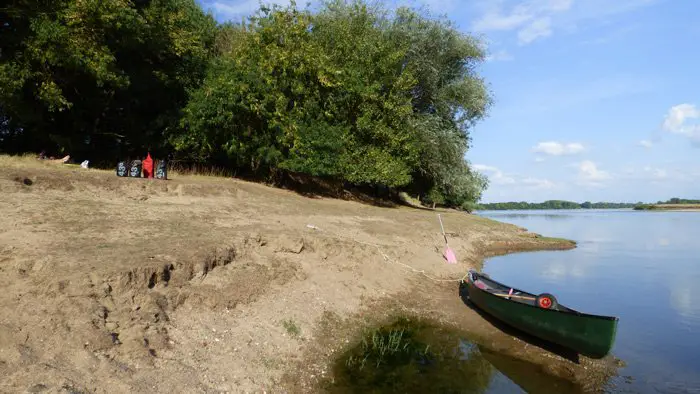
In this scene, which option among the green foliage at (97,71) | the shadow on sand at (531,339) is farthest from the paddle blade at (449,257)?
the green foliage at (97,71)

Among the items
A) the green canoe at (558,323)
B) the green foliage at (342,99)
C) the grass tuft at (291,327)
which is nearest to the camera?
the green canoe at (558,323)

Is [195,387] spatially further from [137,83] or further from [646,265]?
[646,265]

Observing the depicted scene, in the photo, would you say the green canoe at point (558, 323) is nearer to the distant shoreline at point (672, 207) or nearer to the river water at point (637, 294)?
the river water at point (637, 294)

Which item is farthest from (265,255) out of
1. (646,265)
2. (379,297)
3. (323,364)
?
(646,265)

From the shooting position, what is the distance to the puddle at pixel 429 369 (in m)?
7.69

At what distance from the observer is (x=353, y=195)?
102 ft

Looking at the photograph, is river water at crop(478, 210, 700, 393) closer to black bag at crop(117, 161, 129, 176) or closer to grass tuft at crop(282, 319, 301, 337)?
grass tuft at crop(282, 319, 301, 337)

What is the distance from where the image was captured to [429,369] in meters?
8.42

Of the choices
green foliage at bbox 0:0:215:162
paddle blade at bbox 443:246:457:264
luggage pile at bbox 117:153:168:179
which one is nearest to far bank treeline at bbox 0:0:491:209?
green foliage at bbox 0:0:215:162

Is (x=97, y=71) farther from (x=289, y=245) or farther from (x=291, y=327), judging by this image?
(x=291, y=327)

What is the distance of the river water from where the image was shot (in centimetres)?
914

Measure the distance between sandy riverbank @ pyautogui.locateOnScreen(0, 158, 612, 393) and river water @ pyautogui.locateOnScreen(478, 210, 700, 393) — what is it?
4.10 feet

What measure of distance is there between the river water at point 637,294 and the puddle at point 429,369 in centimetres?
163

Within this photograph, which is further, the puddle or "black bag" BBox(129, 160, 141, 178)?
"black bag" BBox(129, 160, 141, 178)
